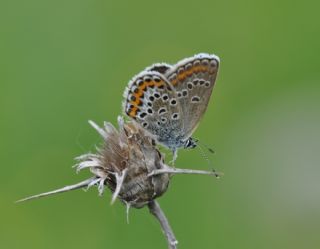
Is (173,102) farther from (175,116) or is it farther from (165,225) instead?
(165,225)

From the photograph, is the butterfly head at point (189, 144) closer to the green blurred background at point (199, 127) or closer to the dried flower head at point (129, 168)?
the dried flower head at point (129, 168)

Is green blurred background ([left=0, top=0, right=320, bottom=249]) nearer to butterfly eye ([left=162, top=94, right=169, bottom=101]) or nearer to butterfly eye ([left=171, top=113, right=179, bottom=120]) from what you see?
butterfly eye ([left=171, top=113, right=179, bottom=120])

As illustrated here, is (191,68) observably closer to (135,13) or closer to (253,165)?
(253,165)

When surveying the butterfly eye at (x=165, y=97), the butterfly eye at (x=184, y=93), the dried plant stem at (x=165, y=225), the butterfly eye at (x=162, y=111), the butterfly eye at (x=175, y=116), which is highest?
the butterfly eye at (x=165, y=97)

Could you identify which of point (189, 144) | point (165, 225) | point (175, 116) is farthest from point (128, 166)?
point (189, 144)

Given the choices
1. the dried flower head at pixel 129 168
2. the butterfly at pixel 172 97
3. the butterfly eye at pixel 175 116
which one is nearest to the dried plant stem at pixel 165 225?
the dried flower head at pixel 129 168
